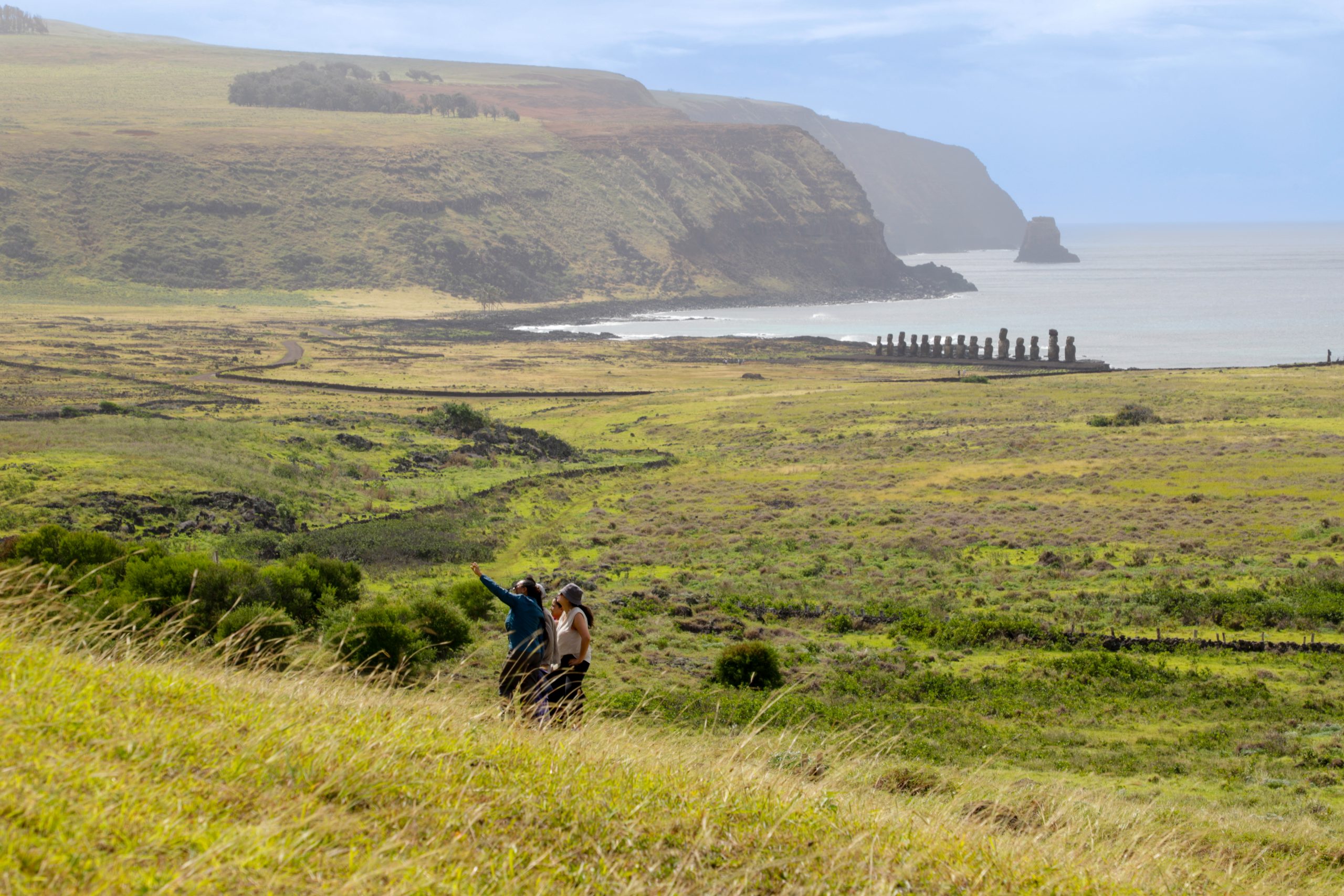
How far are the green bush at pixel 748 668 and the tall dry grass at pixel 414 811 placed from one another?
9.81 m

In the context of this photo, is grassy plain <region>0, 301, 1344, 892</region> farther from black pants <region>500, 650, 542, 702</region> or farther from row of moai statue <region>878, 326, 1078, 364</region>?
row of moai statue <region>878, 326, 1078, 364</region>

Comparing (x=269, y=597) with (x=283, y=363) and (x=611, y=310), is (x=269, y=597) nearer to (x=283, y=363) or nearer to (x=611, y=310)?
(x=283, y=363)

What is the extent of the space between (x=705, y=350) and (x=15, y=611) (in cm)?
9885

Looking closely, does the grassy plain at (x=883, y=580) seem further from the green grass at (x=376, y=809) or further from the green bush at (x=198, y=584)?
the green bush at (x=198, y=584)

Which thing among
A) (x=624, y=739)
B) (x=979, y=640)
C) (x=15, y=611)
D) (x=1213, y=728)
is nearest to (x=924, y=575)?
(x=979, y=640)

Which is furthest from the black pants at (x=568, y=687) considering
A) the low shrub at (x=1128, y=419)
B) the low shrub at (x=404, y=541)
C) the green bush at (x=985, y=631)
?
the low shrub at (x=1128, y=419)

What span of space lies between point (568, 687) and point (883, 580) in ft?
55.5

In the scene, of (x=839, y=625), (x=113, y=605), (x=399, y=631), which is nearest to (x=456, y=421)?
(x=839, y=625)

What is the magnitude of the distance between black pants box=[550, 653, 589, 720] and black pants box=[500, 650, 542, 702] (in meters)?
0.18

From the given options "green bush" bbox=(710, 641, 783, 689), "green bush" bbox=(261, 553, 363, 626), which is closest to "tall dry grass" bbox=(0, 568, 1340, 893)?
"green bush" bbox=(710, 641, 783, 689)

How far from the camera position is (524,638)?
376 inches

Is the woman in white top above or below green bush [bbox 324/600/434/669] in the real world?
above

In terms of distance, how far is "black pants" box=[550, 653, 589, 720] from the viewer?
358 inches

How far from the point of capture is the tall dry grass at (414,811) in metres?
4.33
